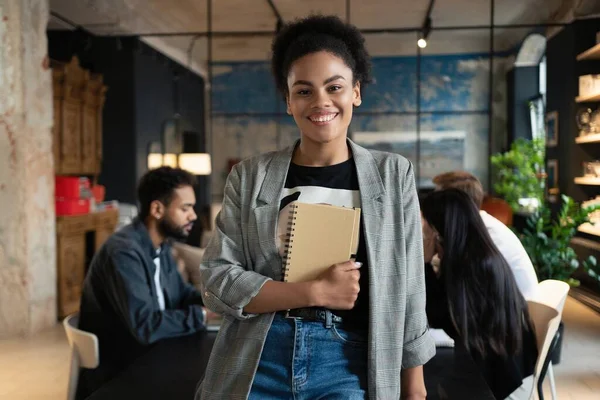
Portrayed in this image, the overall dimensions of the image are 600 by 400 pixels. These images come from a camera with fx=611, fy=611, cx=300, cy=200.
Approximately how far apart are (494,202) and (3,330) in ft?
16.6

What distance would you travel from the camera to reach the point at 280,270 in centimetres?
126

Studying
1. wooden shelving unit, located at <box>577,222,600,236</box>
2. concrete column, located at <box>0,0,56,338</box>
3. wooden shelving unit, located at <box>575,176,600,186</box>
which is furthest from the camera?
wooden shelving unit, located at <box>575,176,600,186</box>

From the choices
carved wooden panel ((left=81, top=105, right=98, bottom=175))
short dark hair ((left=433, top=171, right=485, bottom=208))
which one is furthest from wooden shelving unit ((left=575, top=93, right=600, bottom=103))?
carved wooden panel ((left=81, top=105, right=98, bottom=175))

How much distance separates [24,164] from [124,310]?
314 centimetres

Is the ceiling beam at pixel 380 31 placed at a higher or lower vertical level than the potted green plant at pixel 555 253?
higher

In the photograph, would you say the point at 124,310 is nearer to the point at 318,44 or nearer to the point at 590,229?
the point at 318,44

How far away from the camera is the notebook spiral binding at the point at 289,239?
→ 1.24m

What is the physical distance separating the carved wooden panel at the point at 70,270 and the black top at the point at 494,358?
4231mm

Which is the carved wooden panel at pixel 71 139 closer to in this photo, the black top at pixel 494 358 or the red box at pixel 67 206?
the red box at pixel 67 206

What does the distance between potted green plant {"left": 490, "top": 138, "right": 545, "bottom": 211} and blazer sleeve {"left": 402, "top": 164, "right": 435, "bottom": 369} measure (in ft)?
21.7

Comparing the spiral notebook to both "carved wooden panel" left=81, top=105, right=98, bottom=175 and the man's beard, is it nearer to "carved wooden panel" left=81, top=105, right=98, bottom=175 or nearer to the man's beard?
the man's beard

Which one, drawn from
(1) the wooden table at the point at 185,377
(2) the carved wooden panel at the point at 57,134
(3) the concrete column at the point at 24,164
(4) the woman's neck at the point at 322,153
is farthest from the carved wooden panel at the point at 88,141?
(4) the woman's neck at the point at 322,153

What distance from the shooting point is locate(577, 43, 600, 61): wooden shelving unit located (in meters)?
6.38

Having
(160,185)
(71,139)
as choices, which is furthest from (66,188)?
(160,185)
